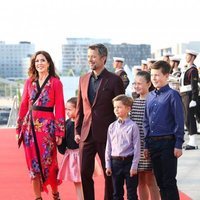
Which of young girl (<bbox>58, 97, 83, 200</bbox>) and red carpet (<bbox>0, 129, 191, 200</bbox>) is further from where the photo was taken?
red carpet (<bbox>0, 129, 191, 200</bbox>)

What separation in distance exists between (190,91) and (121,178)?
508cm

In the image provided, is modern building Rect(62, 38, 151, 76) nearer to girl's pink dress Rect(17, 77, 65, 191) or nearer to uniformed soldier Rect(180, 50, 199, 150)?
uniformed soldier Rect(180, 50, 199, 150)

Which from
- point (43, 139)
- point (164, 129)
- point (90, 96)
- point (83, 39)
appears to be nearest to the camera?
point (164, 129)

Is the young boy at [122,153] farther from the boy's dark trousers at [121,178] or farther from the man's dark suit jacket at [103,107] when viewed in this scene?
the man's dark suit jacket at [103,107]

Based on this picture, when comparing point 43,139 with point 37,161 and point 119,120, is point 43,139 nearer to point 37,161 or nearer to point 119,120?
point 37,161

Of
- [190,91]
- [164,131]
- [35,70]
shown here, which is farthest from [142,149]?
[190,91]

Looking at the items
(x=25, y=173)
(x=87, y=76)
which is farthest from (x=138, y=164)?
(x=25, y=173)

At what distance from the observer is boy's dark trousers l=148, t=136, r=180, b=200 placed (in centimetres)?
466

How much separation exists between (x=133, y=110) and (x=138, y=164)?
0.48 meters

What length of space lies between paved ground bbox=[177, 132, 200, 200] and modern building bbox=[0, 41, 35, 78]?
135361 millimetres

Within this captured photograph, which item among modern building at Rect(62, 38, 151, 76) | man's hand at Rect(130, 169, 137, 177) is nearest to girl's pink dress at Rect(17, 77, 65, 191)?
man's hand at Rect(130, 169, 137, 177)

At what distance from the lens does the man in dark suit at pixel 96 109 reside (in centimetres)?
493

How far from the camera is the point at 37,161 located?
214 inches

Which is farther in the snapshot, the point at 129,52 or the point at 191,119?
the point at 129,52
